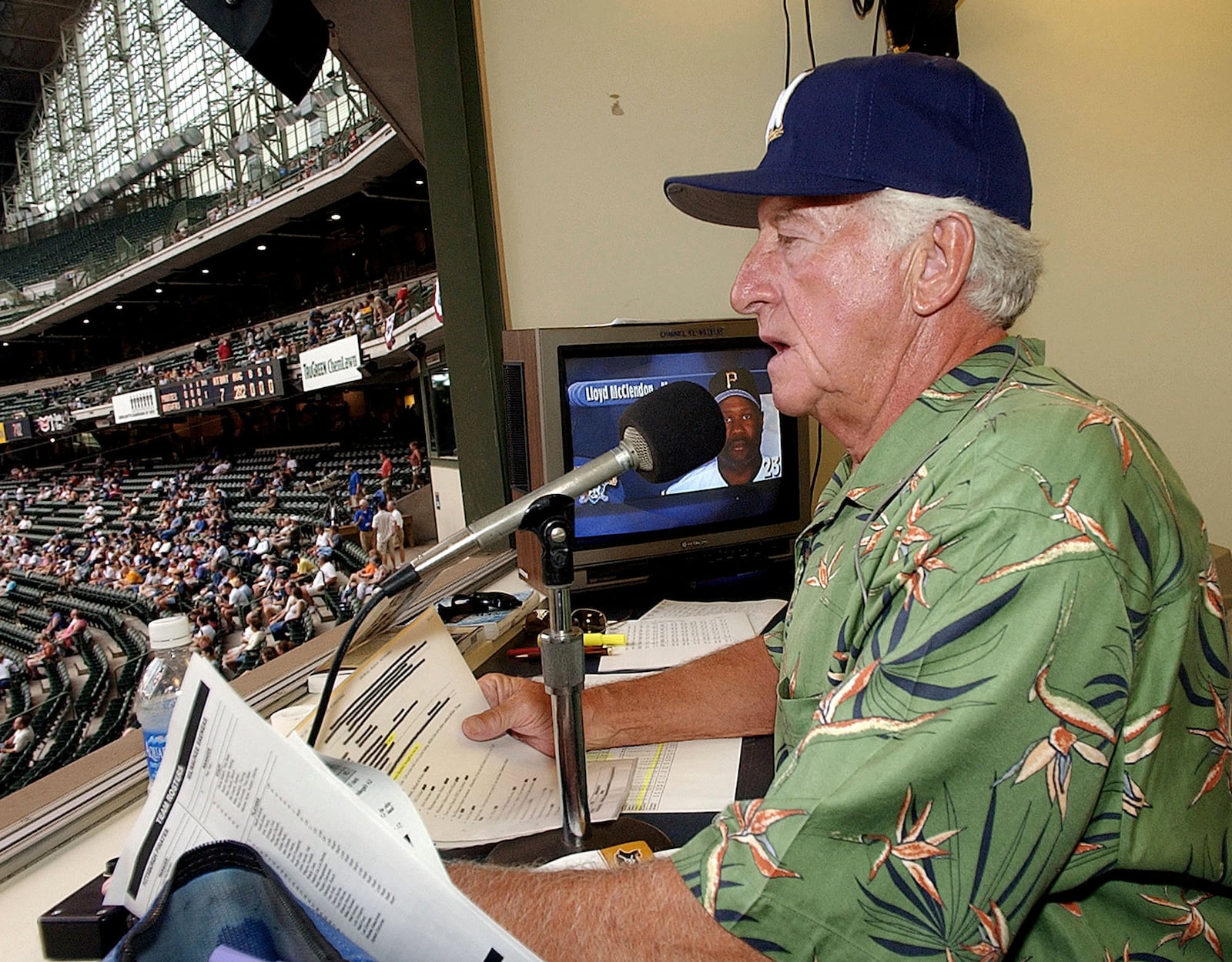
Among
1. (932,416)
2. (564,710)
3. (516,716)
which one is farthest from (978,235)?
(516,716)

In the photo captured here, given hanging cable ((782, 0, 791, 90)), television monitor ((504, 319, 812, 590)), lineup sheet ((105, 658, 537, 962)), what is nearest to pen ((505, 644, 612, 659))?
television monitor ((504, 319, 812, 590))

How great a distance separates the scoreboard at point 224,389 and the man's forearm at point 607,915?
1043 millimetres

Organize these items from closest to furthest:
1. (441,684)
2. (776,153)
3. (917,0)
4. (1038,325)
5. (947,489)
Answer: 1. (947,489)
2. (776,153)
3. (441,684)
4. (917,0)
5. (1038,325)

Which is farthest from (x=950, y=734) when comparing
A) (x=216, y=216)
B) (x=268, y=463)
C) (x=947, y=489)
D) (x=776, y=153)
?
(x=216, y=216)

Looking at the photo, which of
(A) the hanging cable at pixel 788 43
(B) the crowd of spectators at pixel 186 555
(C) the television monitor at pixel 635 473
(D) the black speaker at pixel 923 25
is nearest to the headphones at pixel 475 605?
(C) the television monitor at pixel 635 473

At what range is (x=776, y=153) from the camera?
0.96 metres

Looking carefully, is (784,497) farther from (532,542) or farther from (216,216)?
(216,216)

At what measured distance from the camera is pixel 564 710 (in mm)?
840

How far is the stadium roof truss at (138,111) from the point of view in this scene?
1185 millimetres

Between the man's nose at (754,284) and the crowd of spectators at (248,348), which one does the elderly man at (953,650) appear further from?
the crowd of spectators at (248,348)

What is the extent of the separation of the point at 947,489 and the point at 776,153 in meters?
0.45

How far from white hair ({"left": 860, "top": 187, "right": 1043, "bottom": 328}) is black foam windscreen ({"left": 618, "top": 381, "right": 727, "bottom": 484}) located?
0.25 m

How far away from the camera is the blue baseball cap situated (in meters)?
0.88

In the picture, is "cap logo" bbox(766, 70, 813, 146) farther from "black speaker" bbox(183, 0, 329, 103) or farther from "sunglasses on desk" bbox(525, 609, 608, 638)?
"black speaker" bbox(183, 0, 329, 103)
